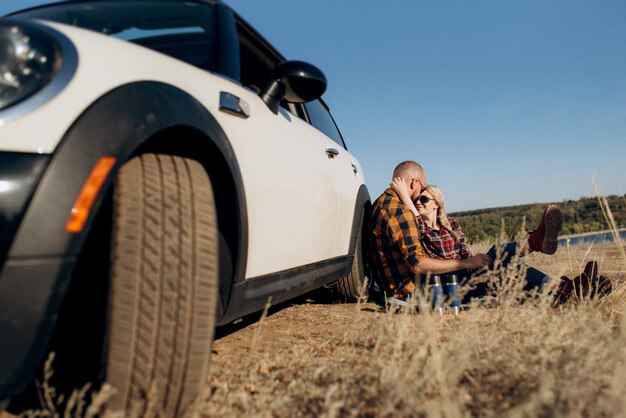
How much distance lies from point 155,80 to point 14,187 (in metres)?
0.52

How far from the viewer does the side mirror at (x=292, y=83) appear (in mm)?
1963

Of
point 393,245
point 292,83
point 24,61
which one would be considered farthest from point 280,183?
point 393,245

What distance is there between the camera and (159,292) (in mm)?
1160

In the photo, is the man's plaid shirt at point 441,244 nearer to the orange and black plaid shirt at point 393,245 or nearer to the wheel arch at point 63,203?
the orange and black plaid shirt at point 393,245

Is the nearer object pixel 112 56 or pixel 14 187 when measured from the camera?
pixel 14 187

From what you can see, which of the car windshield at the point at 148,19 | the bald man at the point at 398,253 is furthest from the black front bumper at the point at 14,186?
the bald man at the point at 398,253

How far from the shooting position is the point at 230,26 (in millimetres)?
2002

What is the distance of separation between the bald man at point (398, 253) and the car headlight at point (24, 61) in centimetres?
257

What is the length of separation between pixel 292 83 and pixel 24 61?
43.7 inches

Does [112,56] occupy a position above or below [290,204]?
above

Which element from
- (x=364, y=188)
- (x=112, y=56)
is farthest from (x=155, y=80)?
(x=364, y=188)

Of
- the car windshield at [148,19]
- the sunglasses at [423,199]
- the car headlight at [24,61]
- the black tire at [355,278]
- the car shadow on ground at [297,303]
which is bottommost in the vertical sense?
the car shadow on ground at [297,303]

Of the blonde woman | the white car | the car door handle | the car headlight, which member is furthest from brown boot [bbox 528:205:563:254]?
the car headlight

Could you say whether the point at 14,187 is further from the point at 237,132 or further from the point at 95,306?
the point at 237,132
